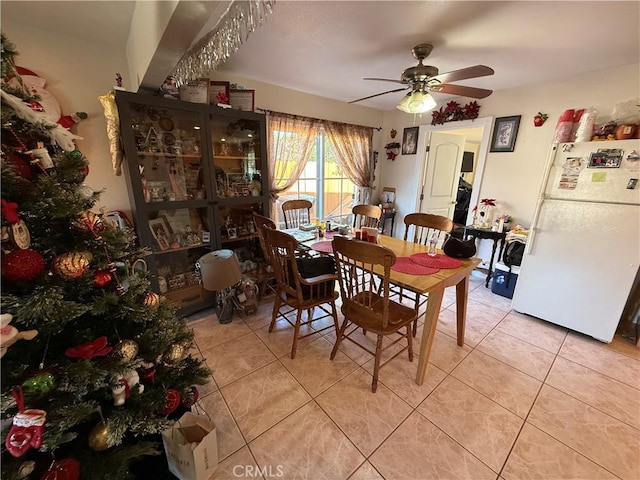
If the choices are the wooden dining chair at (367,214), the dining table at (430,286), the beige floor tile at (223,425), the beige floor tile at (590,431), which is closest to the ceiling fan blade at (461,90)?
the wooden dining chair at (367,214)

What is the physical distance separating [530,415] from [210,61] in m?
2.78

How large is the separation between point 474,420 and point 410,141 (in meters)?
3.59

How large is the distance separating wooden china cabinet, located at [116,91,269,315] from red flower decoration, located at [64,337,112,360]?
143 centimetres

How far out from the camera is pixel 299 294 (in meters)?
1.81

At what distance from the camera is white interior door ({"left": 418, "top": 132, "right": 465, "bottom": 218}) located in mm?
3827

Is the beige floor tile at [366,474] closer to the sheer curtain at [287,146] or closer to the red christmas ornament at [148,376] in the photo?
the red christmas ornament at [148,376]

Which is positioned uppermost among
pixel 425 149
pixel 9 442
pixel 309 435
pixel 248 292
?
pixel 425 149

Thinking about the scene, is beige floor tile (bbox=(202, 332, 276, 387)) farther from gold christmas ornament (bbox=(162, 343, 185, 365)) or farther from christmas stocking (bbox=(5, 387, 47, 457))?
christmas stocking (bbox=(5, 387, 47, 457))

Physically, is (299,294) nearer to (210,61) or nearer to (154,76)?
(210,61)

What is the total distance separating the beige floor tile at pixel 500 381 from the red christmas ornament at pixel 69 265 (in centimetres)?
217

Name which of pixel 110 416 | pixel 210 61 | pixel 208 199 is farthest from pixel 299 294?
pixel 210 61

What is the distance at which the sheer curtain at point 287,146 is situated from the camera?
2.98 m

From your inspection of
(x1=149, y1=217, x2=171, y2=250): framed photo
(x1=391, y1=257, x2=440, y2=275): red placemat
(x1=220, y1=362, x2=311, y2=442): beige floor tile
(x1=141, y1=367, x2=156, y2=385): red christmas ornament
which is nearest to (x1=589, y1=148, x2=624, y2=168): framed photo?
(x1=391, y1=257, x2=440, y2=275): red placemat

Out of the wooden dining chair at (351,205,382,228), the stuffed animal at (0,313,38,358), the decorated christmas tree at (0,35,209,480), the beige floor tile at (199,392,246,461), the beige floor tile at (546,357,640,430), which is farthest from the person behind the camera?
the wooden dining chair at (351,205,382,228)
